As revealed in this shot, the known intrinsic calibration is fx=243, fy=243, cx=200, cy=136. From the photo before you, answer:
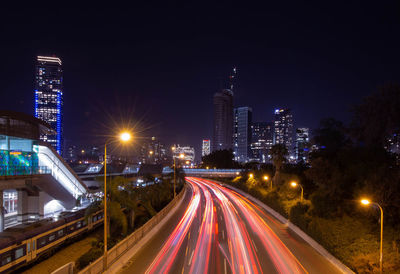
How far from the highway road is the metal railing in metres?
17.0

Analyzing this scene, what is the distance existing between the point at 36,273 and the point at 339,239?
22185mm

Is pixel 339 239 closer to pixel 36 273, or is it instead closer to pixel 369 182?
pixel 369 182

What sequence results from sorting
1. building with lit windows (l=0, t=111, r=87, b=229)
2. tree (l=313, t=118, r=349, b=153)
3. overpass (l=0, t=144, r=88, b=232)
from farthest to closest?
tree (l=313, t=118, r=349, b=153)
overpass (l=0, t=144, r=88, b=232)
building with lit windows (l=0, t=111, r=87, b=229)

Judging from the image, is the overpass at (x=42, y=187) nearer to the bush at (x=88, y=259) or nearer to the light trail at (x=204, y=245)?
the bush at (x=88, y=259)

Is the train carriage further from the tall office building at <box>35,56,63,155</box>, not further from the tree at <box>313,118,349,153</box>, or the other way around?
the tall office building at <box>35,56,63,155</box>

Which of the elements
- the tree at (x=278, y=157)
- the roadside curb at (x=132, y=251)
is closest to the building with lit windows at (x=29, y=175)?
the roadside curb at (x=132, y=251)

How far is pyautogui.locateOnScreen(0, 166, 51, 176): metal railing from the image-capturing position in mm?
25163

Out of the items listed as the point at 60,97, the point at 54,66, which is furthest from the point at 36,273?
the point at 54,66

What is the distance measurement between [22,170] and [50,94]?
165 m

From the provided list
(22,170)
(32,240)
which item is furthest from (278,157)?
(22,170)

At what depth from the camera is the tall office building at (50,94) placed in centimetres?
15675

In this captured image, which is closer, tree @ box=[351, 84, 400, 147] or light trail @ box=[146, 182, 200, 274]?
light trail @ box=[146, 182, 200, 274]

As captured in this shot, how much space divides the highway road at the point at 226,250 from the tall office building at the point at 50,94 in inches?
6238

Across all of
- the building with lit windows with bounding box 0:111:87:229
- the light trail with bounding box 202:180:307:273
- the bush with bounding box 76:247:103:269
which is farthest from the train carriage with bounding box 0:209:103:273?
the light trail with bounding box 202:180:307:273
